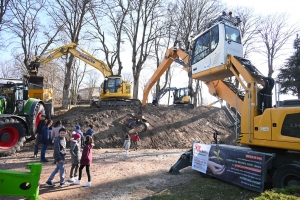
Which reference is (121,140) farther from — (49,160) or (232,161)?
(232,161)

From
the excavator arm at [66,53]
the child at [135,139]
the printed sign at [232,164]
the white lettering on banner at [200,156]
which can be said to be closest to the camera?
the printed sign at [232,164]

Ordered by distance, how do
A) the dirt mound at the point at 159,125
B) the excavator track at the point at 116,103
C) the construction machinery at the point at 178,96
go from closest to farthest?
the dirt mound at the point at 159,125 < the excavator track at the point at 116,103 < the construction machinery at the point at 178,96

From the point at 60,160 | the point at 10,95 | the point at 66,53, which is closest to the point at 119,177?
the point at 60,160

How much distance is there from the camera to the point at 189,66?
10.1 meters

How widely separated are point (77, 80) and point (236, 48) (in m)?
44.1

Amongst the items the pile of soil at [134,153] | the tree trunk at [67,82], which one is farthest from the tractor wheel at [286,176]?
the tree trunk at [67,82]

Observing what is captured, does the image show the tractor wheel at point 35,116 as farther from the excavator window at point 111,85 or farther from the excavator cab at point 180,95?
the excavator cab at point 180,95

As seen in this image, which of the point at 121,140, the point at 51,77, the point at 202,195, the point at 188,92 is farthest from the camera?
the point at 51,77

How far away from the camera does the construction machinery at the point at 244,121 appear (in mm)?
6301

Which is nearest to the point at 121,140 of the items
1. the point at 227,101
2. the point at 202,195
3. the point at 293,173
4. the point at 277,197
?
the point at 227,101

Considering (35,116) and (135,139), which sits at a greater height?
(35,116)

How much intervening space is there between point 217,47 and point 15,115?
9162 mm

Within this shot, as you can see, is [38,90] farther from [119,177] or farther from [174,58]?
[119,177]

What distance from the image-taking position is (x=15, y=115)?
11633 mm
